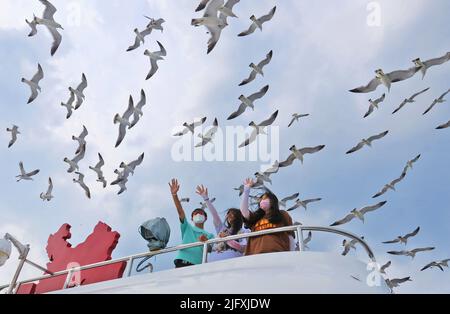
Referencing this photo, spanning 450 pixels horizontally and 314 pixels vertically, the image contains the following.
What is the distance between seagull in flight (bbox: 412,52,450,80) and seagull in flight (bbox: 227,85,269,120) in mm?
4033

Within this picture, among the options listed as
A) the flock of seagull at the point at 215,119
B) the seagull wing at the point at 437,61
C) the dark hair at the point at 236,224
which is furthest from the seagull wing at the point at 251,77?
the dark hair at the point at 236,224

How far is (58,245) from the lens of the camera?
8.05 metres

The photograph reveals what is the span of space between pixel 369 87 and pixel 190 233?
795cm

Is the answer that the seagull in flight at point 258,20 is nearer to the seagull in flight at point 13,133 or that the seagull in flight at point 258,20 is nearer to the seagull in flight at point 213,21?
the seagull in flight at point 213,21

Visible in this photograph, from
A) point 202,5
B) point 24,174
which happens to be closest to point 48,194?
point 24,174

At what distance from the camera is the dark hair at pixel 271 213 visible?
570 cm

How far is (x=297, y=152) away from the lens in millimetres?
15867

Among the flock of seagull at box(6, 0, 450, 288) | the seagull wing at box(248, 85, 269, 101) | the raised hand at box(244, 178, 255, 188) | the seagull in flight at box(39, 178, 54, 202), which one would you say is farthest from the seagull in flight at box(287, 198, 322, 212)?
the raised hand at box(244, 178, 255, 188)

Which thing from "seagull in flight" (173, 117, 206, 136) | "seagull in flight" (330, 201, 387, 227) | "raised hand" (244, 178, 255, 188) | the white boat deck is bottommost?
the white boat deck

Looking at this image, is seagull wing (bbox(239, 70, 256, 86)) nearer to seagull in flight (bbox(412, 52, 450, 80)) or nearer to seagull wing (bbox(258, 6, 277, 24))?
seagull wing (bbox(258, 6, 277, 24))

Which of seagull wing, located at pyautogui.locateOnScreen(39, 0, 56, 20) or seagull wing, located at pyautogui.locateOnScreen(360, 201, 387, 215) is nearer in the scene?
seagull wing, located at pyautogui.locateOnScreen(39, 0, 56, 20)

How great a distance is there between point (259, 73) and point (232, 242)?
32.5 feet

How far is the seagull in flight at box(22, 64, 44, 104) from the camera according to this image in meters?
Answer: 16.1
